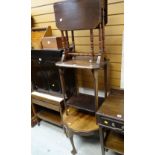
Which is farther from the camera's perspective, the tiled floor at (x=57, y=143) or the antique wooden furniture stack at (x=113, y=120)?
the tiled floor at (x=57, y=143)

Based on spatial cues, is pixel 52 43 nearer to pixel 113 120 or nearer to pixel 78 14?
pixel 78 14

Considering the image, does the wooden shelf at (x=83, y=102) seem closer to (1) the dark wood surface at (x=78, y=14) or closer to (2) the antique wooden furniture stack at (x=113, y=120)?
(2) the antique wooden furniture stack at (x=113, y=120)

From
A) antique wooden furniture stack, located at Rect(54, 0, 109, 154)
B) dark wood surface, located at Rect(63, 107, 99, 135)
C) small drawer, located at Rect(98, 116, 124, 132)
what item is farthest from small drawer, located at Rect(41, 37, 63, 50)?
small drawer, located at Rect(98, 116, 124, 132)

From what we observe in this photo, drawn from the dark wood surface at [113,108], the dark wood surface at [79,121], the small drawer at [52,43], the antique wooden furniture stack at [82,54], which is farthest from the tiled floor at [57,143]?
the small drawer at [52,43]

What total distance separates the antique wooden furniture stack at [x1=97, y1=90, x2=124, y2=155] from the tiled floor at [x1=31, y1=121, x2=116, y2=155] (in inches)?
10.8

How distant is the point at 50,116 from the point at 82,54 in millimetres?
1216

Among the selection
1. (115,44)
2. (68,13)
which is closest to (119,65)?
(115,44)

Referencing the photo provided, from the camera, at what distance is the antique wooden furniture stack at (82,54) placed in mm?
1318

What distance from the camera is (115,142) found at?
5.38 feet

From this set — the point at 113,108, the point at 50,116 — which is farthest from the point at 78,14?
the point at 50,116

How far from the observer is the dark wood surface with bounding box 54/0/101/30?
4.23 ft

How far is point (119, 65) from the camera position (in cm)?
180

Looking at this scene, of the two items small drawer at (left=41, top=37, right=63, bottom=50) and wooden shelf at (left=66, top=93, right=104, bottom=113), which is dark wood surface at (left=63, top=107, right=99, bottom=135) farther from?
small drawer at (left=41, top=37, right=63, bottom=50)
